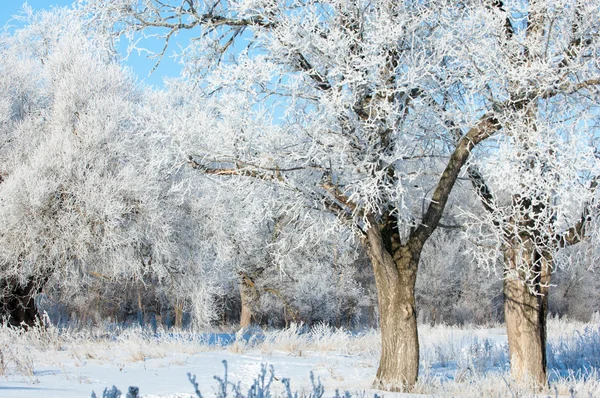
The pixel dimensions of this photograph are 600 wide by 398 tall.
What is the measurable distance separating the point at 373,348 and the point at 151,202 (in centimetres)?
576

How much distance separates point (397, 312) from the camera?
7.49 m

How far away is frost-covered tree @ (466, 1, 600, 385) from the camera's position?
21.0 feet

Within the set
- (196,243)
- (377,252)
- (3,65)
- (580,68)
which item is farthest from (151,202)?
(580,68)

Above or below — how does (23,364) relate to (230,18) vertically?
below

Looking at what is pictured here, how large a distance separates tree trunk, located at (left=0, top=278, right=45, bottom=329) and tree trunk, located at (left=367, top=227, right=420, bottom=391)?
8.78 metres

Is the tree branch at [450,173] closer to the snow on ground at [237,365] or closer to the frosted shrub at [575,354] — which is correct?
the snow on ground at [237,365]

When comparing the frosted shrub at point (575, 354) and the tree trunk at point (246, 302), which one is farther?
the tree trunk at point (246, 302)

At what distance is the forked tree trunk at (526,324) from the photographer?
7.91m

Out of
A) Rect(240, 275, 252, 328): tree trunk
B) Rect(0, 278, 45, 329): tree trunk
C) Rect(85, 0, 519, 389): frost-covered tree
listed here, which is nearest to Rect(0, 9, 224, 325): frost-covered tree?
Rect(0, 278, 45, 329): tree trunk

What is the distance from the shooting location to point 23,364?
718 centimetres

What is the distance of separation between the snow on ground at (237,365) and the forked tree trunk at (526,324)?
15.2 inches

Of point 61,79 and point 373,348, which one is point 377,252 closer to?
point 373,348

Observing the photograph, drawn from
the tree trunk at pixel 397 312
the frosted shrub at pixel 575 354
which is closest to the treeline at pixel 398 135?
the tree trunk at pixel 397 312

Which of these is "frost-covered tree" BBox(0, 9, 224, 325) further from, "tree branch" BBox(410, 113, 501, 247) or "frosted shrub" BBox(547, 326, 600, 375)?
"frosted shrub" BBox(547, 326, 600, 375)
